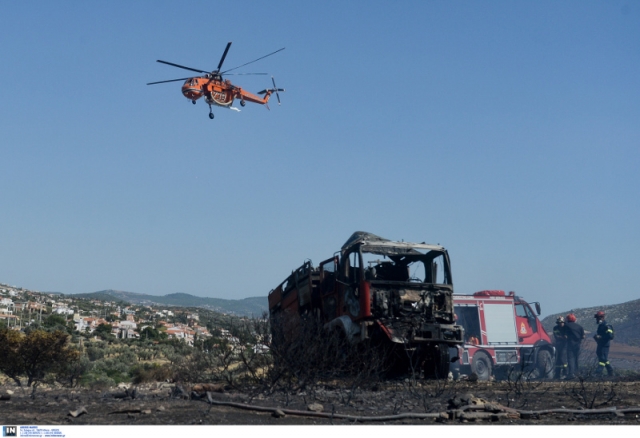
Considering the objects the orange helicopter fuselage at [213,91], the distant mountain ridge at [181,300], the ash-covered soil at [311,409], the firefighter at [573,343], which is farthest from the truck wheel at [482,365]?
the distant mountain ridge at [181,300]

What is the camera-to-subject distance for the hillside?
50.6 metres

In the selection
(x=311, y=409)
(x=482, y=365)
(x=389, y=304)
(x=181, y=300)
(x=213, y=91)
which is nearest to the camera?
(x=311, y=409)

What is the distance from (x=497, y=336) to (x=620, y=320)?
3817cm

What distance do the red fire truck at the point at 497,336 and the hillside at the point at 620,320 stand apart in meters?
23.4

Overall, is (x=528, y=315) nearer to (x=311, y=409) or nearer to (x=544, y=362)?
(x=544, y=362)

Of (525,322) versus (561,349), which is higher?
(525,322)

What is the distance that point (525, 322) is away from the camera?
2498 centimetres

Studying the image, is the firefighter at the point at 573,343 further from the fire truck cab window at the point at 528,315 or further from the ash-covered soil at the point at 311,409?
the ash-covered soil at the point at 311,409

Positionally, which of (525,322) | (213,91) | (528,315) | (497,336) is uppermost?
(213,91)

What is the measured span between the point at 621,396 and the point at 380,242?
561cm

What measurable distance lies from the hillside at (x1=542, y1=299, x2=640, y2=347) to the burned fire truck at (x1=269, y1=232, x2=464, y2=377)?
34704 mm

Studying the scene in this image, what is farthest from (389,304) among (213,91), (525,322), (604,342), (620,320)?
(620,320)

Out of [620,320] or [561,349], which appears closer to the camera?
[561,349]

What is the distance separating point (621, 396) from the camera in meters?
11.3
